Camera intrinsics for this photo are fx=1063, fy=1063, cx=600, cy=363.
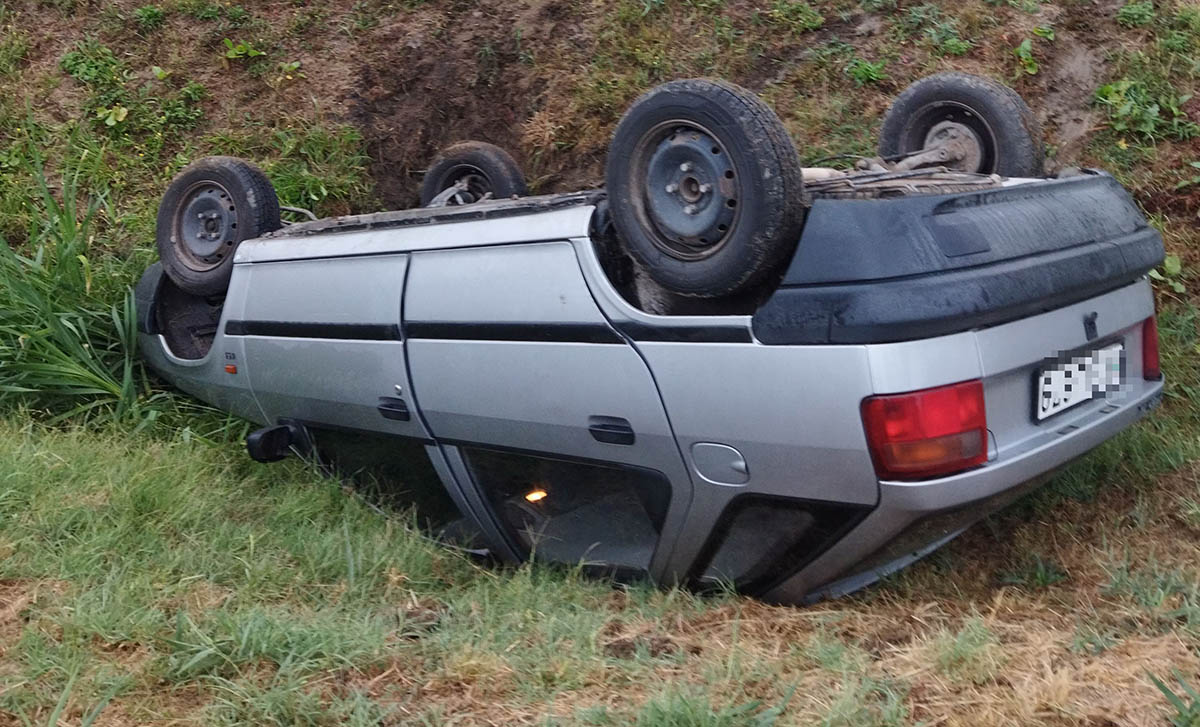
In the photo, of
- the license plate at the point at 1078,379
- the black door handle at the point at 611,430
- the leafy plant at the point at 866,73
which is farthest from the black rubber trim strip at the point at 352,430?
the leafy plant at the point at 866,73

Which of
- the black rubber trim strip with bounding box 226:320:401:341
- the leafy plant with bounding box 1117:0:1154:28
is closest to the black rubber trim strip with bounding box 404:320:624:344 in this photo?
the black rubber trim strip with bounding box 226:320:401:341

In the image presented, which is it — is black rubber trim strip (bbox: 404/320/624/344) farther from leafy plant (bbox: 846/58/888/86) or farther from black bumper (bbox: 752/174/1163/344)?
leafy plant (bbox: 846/58/888/86)

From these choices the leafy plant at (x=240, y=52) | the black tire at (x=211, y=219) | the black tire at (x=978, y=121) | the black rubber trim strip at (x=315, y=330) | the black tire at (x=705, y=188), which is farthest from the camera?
the leafy plant at (x=240, y=52)

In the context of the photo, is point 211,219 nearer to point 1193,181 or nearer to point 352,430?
point 352,430

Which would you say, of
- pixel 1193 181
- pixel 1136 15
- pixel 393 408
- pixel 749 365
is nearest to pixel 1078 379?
pixel 749 365

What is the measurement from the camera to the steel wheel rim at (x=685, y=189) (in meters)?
2.88

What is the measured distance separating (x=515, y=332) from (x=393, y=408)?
2.23 ft

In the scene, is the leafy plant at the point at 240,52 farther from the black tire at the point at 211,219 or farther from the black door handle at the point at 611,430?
the black door handle at the point at 611,430

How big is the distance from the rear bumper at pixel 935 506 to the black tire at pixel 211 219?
2761mm

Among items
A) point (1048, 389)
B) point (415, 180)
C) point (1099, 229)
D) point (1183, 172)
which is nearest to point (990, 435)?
point (1048, 389)

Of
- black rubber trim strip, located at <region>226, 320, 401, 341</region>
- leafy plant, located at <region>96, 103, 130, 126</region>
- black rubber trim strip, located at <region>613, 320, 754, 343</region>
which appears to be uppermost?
leafy plant, located at <region>96, 103, 130, 126</region>

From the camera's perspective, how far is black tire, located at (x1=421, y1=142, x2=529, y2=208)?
5.28 m

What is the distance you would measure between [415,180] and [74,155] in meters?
2.17

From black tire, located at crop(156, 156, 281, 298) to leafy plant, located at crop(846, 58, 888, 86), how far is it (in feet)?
11.8
